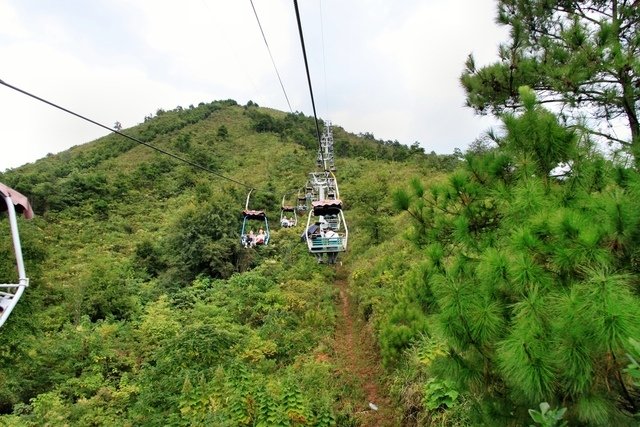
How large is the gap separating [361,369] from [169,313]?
589 cm

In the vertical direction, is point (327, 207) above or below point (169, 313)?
above

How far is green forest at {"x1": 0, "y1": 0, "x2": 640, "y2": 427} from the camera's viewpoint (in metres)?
1.97

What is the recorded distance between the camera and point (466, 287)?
94.8 inches

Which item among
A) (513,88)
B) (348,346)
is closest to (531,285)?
(513,88)

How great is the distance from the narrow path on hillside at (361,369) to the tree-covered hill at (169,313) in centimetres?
22

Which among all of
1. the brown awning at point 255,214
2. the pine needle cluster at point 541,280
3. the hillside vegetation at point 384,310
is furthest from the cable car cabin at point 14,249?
the brown awning at point 255,214

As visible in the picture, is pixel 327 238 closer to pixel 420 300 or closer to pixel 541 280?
pixel 420 300

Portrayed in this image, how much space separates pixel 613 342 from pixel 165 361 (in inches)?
300

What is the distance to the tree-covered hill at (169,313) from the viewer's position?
246 inches

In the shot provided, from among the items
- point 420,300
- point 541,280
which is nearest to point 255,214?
point 420,300

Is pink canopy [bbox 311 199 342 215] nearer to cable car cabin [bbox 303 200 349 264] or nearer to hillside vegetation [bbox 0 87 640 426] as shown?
cable car cabin [bbox 303 200 349 264]

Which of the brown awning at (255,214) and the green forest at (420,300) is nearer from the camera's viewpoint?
the green forest at (420,300)

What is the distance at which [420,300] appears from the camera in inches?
143

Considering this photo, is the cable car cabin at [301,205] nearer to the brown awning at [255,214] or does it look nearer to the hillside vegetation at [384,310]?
the hillside vegetation at [384,310]
